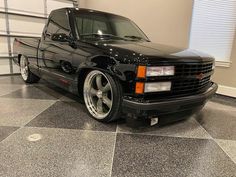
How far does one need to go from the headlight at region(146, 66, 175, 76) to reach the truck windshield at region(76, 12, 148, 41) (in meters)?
1.18

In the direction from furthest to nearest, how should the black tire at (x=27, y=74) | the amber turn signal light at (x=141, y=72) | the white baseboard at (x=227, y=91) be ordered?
the black tire at (x=27, y=74)
the white baseboard at (x=227, y=91)
the amber turn signal light at (x=141, y=72)

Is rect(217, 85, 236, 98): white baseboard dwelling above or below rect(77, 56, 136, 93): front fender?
below

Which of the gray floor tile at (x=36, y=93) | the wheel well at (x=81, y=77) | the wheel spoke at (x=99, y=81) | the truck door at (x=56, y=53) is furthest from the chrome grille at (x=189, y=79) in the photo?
the gray floor tile at (x=36, y=93)

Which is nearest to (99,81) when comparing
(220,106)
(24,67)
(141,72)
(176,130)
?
(141,72)

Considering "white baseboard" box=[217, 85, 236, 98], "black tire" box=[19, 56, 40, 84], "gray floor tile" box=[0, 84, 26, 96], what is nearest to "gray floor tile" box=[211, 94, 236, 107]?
"white baseboard" box=[217, 85, 236, 98]

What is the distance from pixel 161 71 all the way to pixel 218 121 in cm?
152

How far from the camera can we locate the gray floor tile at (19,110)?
8.71 ft

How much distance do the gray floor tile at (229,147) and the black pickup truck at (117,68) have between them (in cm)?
Answer: 47

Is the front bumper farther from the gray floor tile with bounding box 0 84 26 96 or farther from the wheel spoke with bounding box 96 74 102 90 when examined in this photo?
the gray floor tile with bounding box 0 84 26 96

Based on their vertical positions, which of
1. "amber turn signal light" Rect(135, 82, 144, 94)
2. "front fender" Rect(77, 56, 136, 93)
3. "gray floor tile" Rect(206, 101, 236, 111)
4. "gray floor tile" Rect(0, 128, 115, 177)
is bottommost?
→ "gray floor tile" Rect(206, 101, 236, 111)

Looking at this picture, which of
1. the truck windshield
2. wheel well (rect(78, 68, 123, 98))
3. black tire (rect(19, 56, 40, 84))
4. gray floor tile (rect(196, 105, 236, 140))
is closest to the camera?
gray floor tile (rect(196, 105, 236, 140))

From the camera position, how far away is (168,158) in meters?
1.99

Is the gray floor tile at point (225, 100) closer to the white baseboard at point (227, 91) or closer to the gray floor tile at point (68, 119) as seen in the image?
the white baseboard at point (227, 91)

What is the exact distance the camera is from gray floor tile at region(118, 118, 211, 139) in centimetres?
249
